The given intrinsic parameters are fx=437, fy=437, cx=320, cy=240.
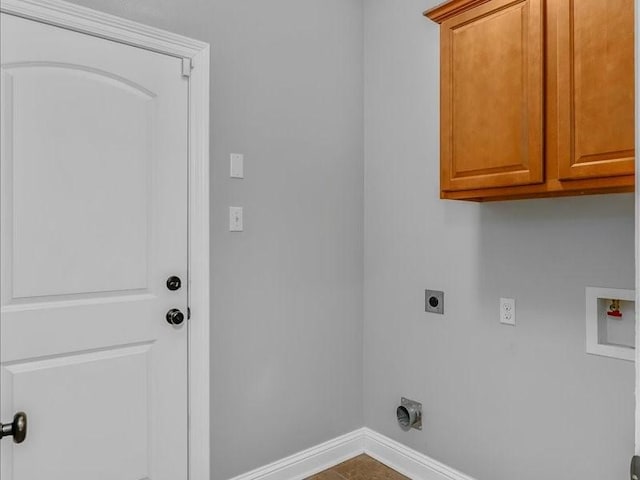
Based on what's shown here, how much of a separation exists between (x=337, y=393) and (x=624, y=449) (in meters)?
1.34

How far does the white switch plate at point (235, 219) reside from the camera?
2.03 meters

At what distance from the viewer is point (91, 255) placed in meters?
1.65

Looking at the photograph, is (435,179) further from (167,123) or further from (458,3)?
(167,123)

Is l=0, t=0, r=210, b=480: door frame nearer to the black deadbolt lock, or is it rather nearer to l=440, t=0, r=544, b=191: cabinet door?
the black deadbolt lock

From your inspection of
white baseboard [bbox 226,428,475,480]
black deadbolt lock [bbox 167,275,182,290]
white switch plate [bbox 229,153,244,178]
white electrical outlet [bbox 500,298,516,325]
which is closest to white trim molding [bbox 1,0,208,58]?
white switch plate [bbox 229,153,244,178]

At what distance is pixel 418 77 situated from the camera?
2262 mm

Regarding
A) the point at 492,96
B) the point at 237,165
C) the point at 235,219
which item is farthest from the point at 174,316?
the point at 492,96

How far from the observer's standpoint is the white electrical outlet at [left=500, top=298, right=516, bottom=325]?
1.90m

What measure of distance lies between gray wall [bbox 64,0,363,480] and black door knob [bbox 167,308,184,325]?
0.18m

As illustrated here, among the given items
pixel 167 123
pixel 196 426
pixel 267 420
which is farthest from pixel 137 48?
pixel 267 420

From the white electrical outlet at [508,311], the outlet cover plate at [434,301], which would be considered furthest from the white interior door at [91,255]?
the white electrical outlet at [508,311]

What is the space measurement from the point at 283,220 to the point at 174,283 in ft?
2.09

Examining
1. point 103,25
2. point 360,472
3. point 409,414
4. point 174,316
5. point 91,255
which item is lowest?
point 360,472

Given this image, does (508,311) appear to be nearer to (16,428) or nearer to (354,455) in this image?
(354,455)
